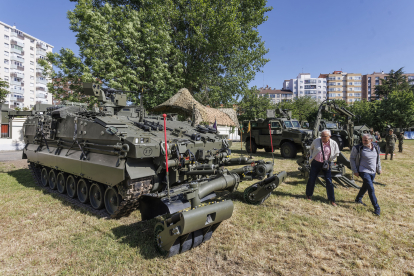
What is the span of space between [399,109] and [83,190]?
42.0 m

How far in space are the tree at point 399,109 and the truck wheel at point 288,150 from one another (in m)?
29.5

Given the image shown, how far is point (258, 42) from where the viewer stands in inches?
1000

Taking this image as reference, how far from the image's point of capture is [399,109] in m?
35.7

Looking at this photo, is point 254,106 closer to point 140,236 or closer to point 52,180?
point 52,180

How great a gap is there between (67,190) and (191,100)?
1168cm

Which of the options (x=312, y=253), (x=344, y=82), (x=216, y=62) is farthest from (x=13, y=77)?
(x=344, y=82)

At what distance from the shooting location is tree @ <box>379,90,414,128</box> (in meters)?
35.1

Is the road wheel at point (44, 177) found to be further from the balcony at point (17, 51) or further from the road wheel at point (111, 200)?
the balcony at point (17, 51)

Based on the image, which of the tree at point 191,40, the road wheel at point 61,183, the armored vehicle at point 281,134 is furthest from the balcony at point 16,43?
the road wheel at point 61,183

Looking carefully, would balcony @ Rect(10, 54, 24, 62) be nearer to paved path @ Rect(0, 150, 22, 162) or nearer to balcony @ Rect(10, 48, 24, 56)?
balcony @ Rect(10, 48, 24, 56)

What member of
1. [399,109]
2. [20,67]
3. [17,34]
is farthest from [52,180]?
[17,34]

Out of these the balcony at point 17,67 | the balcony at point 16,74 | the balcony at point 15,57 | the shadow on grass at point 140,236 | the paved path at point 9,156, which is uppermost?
the balcony at point 15,57

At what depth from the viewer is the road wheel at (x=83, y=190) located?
21.6 feet

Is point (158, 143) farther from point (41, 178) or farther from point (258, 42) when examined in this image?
point (258, 42)
